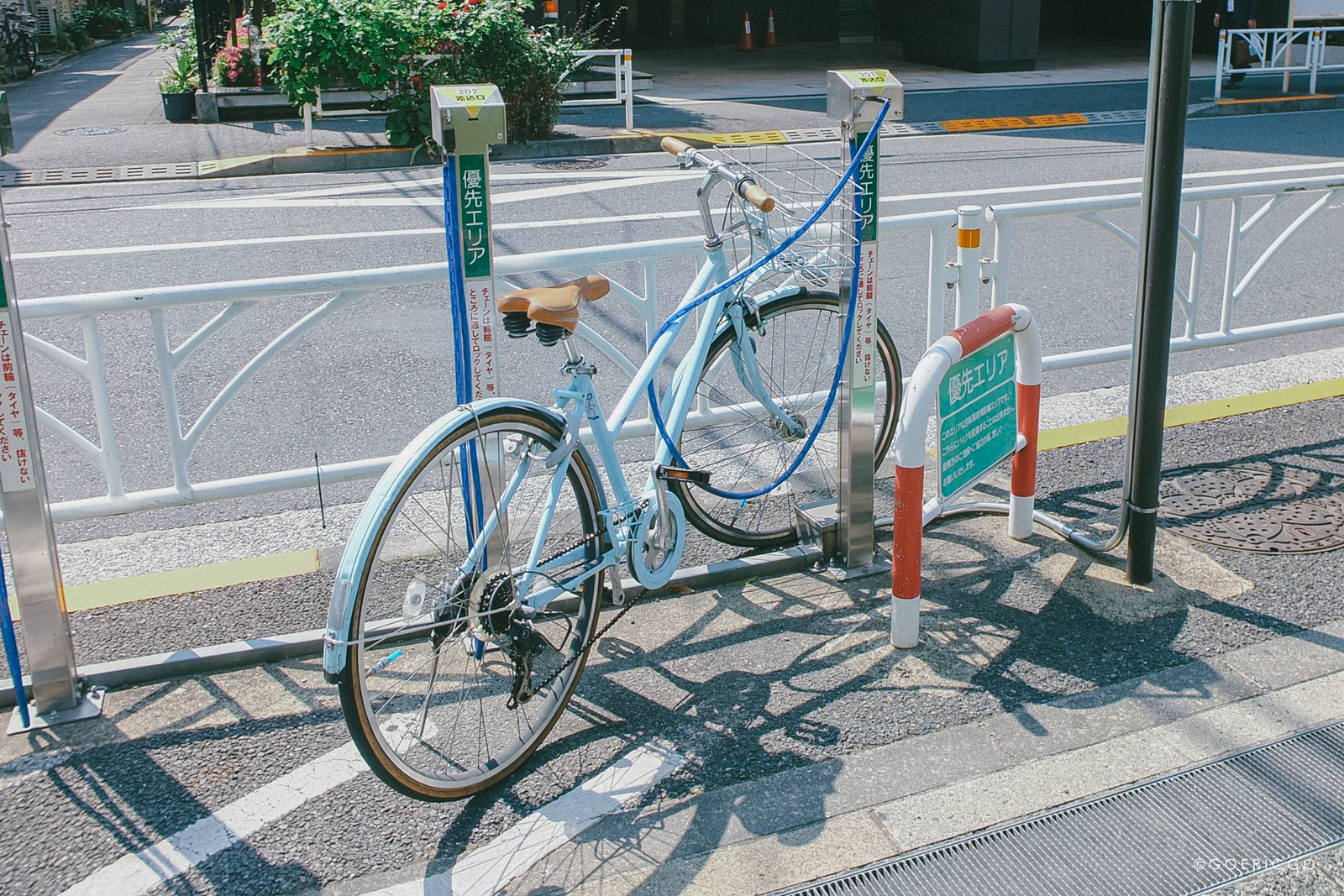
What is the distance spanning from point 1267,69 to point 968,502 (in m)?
15.9

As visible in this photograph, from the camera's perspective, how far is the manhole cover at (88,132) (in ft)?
50.6

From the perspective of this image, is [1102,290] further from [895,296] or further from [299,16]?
[299,16]

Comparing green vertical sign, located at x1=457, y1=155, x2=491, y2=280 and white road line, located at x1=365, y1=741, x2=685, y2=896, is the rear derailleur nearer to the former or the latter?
white road line, located at x1=365, y1=741, x2=685, y2=896

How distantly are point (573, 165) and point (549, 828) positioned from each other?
1117cm

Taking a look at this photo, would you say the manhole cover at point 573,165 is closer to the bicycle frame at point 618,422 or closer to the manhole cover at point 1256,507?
the manhole cover at point 1256,507

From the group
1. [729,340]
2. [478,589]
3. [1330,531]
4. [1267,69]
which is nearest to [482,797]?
[478,589]

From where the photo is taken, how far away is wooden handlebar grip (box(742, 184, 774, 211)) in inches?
139

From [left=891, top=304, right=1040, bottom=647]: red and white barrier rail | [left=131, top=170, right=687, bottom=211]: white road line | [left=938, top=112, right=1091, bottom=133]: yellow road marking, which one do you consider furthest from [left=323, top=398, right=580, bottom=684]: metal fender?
[left=938, top=112, right=1091, bottom=133]: yellow road marking

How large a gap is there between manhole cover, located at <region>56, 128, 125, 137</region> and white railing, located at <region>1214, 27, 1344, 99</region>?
14822 mm

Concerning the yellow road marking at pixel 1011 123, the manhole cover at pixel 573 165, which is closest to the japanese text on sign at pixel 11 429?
the manhole cover at pixel 573 165

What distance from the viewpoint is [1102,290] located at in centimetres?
806

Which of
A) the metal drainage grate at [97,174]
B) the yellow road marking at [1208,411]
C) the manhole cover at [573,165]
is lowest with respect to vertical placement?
the yellow road marking at [1208,411]

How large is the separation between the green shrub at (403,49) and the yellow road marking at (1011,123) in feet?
18.0

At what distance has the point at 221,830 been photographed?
3.03 m
